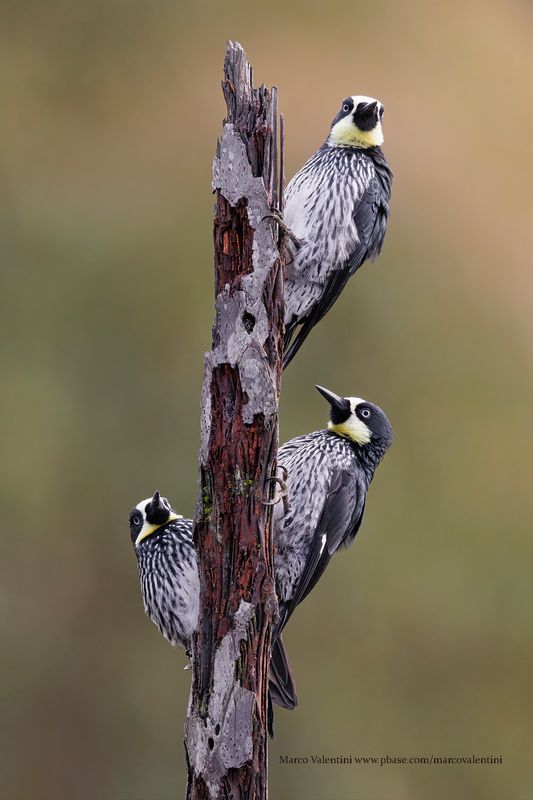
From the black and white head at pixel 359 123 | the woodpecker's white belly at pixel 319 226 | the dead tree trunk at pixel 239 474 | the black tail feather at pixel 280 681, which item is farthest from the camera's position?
the black and white head at pixel 359 123

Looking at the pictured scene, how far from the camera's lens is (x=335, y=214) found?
3014 millimetres

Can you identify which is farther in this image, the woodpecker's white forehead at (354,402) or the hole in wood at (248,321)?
the woodpecker's white forehead at (354,402)

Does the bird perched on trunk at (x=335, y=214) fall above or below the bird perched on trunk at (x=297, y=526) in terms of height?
above

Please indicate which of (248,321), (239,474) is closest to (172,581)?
(239,474)

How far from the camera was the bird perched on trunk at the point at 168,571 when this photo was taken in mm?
3031

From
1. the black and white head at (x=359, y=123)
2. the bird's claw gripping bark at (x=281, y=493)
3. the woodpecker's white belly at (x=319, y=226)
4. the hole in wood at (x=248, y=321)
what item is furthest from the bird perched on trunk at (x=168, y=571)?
the black and white head at (x=359, y=123)

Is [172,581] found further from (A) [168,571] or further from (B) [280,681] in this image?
(B) [280,681]

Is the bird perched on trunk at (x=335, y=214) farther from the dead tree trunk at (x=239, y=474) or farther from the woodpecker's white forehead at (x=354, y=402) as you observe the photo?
the dead tree trunk at (x=239, y=474)

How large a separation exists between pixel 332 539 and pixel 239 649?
65 centimetres

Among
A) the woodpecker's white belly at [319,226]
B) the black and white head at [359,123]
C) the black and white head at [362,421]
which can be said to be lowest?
the black and white head at [362,421]

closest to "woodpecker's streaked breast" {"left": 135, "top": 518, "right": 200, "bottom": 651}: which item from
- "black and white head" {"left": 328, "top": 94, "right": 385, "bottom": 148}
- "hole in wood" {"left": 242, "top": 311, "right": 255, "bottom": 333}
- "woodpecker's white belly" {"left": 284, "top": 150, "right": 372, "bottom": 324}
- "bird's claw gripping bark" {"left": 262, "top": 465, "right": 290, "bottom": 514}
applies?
"bird's claw gripping bark" {"left": 262, "top": 465, "right": 290, "bottom": 514}

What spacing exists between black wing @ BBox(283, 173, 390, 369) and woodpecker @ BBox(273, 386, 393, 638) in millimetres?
224

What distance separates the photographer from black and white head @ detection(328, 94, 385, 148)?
3.12m
